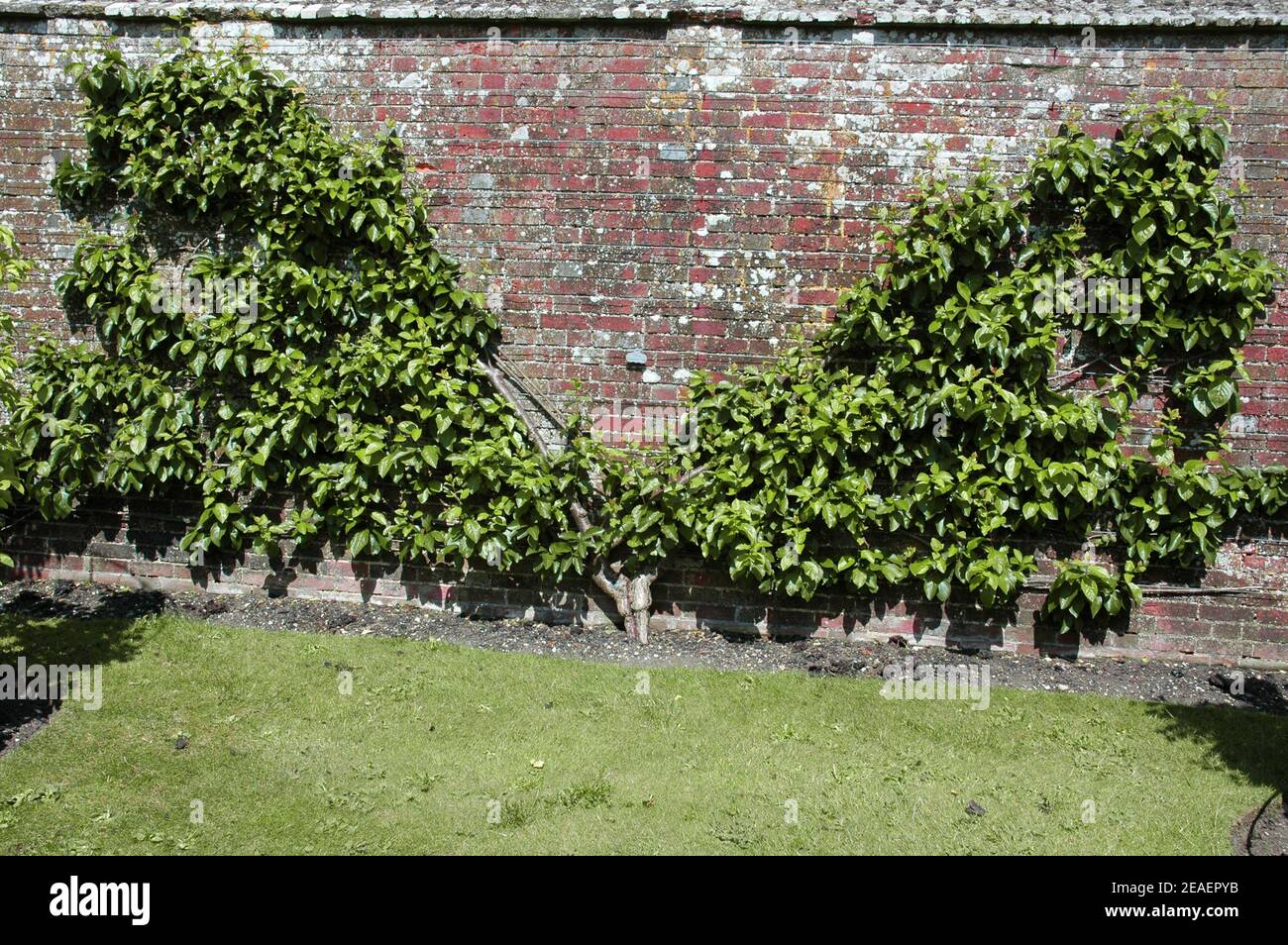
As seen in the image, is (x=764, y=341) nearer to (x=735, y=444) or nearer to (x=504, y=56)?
(x=735, y=444)

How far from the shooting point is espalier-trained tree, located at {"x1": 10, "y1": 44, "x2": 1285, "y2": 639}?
557 cm

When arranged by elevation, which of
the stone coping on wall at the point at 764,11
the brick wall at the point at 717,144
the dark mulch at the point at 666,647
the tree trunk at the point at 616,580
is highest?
the stone coping on wall at the point at 764,11

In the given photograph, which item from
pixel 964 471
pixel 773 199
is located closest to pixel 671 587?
pixel 964 471

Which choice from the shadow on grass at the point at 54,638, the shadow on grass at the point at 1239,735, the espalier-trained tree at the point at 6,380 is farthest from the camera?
the shadow on grass at the point at 54,638

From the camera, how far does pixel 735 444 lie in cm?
584

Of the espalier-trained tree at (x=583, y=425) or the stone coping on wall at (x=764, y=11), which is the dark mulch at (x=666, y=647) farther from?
the stone coping on wall at (x=764, y=11)

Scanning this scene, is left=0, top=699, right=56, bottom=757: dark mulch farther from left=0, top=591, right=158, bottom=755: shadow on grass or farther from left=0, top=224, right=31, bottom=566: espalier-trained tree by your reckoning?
left=0, top=224, right=31, bottom=566: espalier-trained tree

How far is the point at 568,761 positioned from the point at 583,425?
2.17 m

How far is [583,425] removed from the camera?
20.0 feet

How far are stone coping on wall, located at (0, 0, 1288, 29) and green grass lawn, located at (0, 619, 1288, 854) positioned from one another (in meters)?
3.66

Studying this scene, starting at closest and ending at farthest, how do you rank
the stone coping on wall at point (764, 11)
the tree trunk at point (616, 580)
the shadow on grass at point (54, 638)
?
1. the shadow on grass at point (54, 638)
2. the stone coping on wall at point (764, 11)
3. the tree trunk at point (616, 580)

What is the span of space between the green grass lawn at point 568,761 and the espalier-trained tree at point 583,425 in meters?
0.81

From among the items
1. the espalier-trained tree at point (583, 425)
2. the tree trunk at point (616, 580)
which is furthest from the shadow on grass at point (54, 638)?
the tree trunk at point (616, 580)

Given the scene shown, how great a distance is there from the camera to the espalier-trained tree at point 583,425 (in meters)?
5.57
